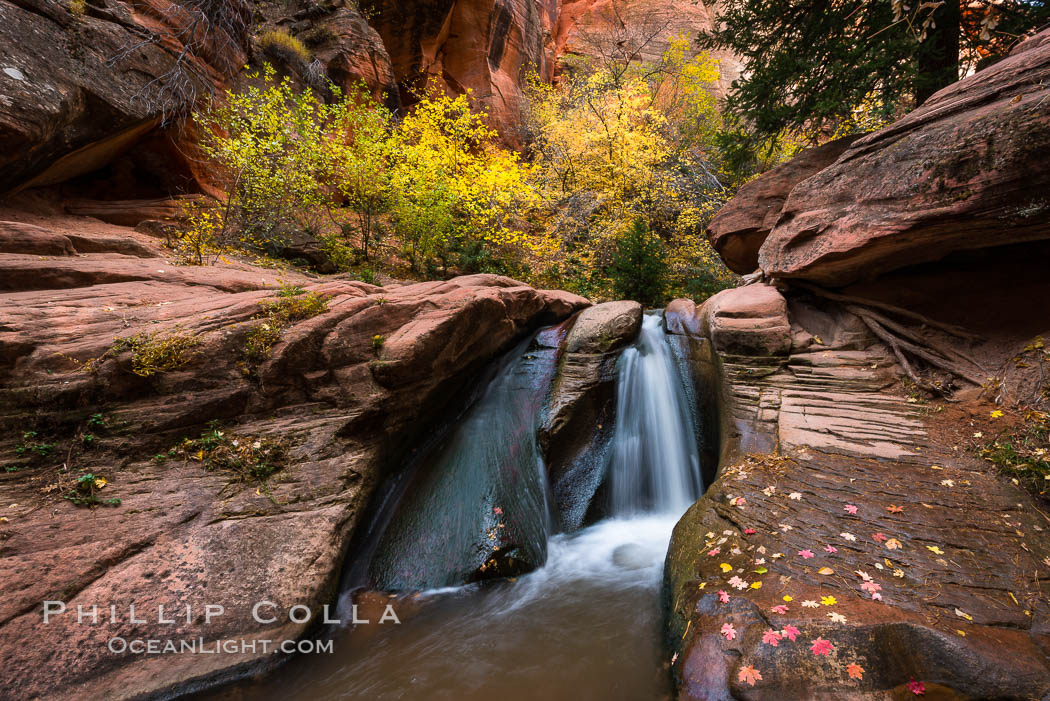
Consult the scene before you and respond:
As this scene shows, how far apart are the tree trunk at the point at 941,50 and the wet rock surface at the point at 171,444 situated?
8661mm

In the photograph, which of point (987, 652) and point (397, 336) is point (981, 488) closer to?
point (987, 652)

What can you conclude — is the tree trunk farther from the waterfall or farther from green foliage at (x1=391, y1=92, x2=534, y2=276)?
green foliage at (x1=391, y1=92, x2=534, y2=276)

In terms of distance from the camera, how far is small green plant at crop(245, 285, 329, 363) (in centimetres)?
446

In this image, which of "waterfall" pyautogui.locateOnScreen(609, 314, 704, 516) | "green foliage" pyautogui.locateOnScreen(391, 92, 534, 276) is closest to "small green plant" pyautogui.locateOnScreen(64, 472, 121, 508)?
"waterfall" pyautogui.locateOnScreen(609, 314, 704, 516)

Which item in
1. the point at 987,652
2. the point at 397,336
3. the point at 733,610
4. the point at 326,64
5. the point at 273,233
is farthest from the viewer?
the point at 326,64

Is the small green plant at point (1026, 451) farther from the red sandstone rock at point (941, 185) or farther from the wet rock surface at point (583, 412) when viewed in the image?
the wet rock surface at point (583, 412)

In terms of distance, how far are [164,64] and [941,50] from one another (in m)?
14.1

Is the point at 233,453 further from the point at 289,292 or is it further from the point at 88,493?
the point at 289,292

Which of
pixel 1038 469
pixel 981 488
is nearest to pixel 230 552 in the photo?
pixel 981 488

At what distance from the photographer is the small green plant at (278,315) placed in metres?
4.46

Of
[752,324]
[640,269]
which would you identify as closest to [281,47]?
[640,269]

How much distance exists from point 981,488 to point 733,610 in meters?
2.74

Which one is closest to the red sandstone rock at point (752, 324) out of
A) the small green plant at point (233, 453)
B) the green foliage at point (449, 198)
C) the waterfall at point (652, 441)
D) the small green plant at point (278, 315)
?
the waterfall at point (652, 441)

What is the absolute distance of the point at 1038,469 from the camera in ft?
11.1
